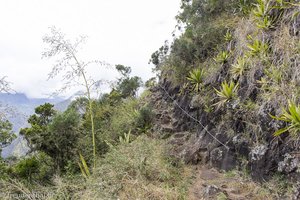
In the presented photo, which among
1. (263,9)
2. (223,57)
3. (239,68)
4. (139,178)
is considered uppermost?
(263,9)

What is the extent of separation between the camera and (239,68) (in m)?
5.48

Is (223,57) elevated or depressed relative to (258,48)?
elevated

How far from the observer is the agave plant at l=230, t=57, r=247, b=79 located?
539cm

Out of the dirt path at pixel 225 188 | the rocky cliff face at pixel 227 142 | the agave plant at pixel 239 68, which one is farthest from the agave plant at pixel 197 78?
the dirt path at pixel 225 188

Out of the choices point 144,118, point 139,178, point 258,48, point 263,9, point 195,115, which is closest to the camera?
point 258,48

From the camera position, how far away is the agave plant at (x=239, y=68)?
17.7 feet

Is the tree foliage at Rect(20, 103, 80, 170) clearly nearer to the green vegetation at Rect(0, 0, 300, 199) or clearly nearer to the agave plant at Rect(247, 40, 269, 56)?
the green vegetation at Rect(0, 0, 300, 199)

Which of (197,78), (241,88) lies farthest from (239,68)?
(197,78)

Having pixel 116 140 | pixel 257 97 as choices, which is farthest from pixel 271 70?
pixel 116 140

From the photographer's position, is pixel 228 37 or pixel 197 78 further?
pixel 197 78

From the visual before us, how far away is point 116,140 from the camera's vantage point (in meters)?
8.98

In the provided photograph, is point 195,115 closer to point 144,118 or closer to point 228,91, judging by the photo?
point 228,91

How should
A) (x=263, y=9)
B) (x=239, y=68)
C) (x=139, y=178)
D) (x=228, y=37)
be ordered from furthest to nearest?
(x=228, y=37) → (x=239, y=68) → (x=263, y=9) → (x=139, y=178)

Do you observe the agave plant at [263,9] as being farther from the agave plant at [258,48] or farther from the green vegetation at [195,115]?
the agave plant at [258,48]
